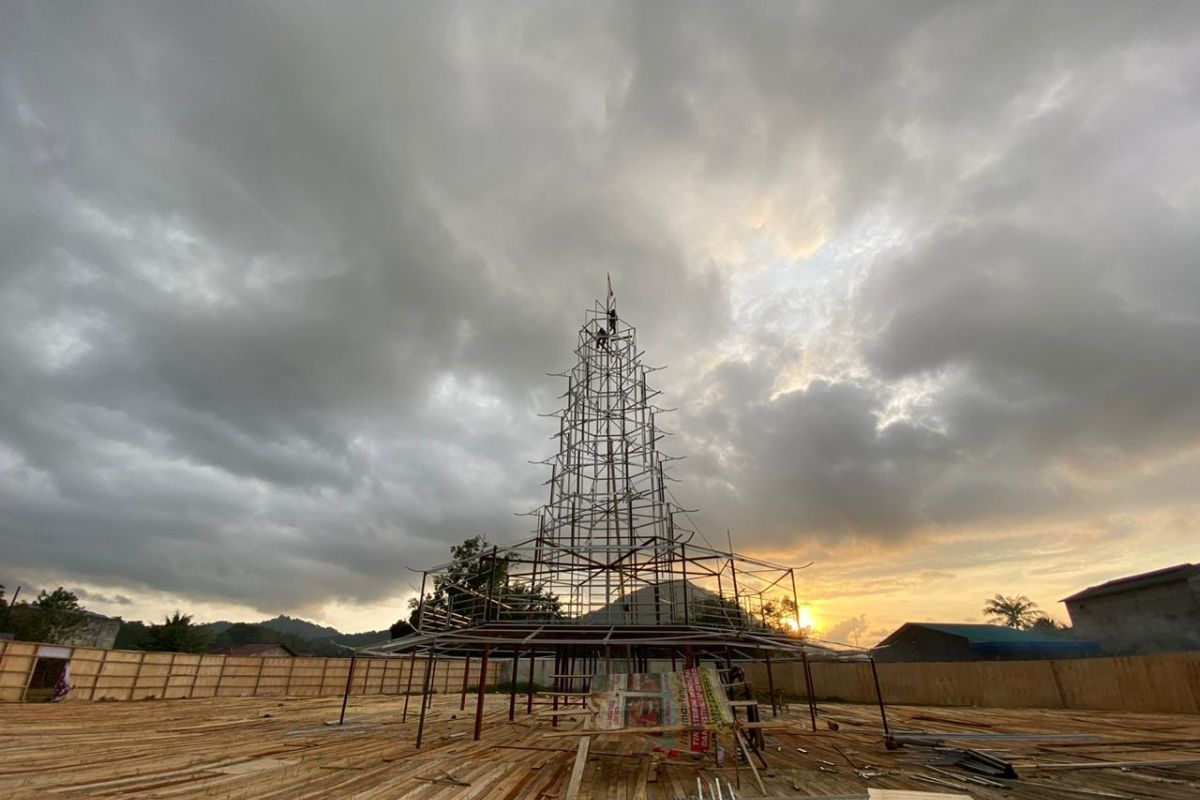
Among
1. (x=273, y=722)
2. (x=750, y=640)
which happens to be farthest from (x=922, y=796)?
(x=273, y=722)

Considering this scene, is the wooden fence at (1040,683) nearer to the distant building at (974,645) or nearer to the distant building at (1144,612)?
the distant building at (974,645)

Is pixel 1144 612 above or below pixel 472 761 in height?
above

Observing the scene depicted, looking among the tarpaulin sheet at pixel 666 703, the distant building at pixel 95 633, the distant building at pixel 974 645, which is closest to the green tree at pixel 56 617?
the distant building at pixel 95 633

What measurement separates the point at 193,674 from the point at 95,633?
3267 centimetres

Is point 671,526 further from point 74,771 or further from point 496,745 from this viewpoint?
point 74,771

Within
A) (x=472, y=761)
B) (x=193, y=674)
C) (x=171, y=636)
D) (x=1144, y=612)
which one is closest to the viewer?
(x=472, y=761)

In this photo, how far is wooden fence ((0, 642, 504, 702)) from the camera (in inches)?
870

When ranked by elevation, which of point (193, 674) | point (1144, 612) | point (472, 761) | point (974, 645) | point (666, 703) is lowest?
point (472, 761)

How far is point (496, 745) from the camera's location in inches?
498

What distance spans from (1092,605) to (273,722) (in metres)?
48.2

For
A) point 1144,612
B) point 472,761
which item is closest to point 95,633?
point 472,761

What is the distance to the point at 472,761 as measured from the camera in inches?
419

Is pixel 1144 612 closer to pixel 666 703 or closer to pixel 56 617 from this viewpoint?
pixel 666 703

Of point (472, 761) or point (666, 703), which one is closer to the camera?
point (666, 703)
